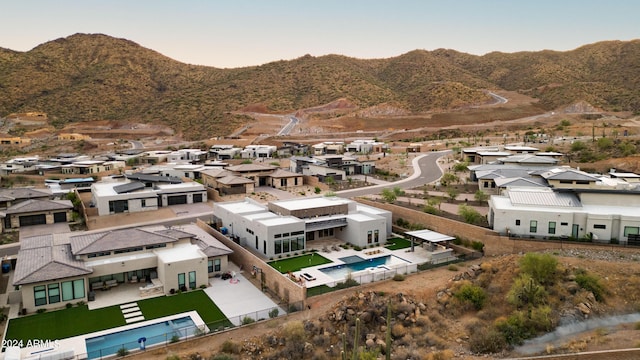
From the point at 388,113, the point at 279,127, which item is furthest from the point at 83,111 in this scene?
the point at 388,113

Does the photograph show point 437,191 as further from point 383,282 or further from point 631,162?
point 383,282

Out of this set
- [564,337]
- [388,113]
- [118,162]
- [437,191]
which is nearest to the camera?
[564,337]

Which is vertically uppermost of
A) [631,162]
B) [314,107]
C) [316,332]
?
[314,107]

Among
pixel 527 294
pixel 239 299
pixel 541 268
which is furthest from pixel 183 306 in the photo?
pixel 541 268

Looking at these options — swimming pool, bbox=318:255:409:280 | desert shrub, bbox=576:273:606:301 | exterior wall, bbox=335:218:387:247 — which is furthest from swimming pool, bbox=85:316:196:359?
desert shrub, bbox=576:273:606:301

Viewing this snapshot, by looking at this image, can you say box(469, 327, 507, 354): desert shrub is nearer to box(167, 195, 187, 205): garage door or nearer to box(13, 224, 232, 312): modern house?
box(13, 224, 232, 312): modern house

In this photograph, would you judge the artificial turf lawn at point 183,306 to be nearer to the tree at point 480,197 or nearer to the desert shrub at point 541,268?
the desert shrub at point 541,268

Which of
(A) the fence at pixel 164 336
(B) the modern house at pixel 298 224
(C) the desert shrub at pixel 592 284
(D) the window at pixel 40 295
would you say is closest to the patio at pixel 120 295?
(D) the window at pixel 40 295
